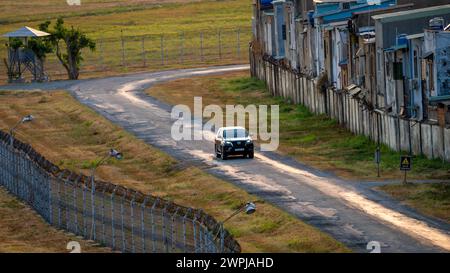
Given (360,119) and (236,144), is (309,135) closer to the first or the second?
(360,119)

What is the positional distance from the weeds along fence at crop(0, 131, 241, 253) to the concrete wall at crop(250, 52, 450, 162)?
14.4m

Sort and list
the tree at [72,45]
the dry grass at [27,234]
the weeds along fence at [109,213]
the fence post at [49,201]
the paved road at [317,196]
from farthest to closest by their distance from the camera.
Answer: the tree at [72,45]
the fence post at [49,201]
the dry grass at [27,234]
the paved road at [317,196]
the weeds along fence at [109,213]

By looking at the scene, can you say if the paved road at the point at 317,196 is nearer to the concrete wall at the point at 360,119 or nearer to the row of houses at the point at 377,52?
the concrete wall at the point at 360,119

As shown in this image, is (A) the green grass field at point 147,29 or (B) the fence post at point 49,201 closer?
(B) the fence post at point 49,201

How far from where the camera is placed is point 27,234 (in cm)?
5203

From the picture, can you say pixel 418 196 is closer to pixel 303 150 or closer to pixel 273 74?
pixel 303 150

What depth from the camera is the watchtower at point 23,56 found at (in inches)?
4670

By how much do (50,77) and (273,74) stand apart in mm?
32362

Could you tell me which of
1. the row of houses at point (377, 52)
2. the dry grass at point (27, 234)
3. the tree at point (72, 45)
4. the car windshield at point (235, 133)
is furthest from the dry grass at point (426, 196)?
the tree at point (72, 45)

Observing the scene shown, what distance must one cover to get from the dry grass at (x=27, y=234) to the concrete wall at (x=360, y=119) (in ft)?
51.5

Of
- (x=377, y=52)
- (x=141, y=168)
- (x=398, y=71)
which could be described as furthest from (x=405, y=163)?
(x=141, y=168)

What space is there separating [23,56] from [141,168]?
5306 centimetres

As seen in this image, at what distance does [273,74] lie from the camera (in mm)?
97938
